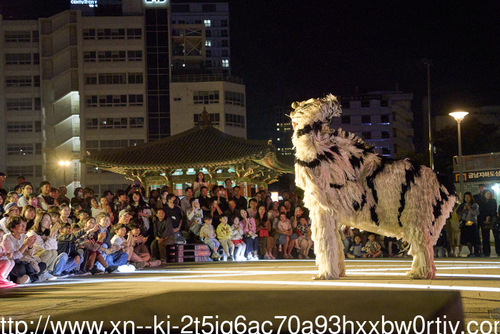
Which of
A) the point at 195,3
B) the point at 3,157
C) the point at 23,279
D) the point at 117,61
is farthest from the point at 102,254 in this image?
the point at 195,3

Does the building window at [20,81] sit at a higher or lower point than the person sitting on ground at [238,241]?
higher

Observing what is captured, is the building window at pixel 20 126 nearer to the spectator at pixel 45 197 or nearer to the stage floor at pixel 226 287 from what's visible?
the spectator at pixel 45 197

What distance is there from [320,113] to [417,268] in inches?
96.3

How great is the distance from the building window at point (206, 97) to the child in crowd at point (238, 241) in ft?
153

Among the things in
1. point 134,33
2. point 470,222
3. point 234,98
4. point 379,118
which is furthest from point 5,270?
point 379,118

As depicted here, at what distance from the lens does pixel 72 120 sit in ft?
207

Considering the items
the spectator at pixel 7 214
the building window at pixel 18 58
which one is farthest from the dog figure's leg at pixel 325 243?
the building window at pixel 18 58

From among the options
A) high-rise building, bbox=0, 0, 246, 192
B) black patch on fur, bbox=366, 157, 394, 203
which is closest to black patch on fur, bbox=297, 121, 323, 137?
black patch on fur, bbox=366, 157, 394, 203

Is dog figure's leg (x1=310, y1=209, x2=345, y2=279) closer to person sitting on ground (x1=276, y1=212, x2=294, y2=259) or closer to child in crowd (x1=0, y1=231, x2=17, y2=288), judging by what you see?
child in crowd (x1=0, y1=231, x2=17, y2=288)

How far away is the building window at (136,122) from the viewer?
62.2 m

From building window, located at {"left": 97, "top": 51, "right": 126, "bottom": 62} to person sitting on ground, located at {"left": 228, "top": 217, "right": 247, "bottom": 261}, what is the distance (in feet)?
161

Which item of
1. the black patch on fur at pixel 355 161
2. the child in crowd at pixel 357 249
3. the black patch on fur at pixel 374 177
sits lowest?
the child in crowd at pixel 357 249

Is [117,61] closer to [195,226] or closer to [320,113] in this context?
[195,226]

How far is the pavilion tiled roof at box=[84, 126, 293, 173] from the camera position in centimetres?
2462
